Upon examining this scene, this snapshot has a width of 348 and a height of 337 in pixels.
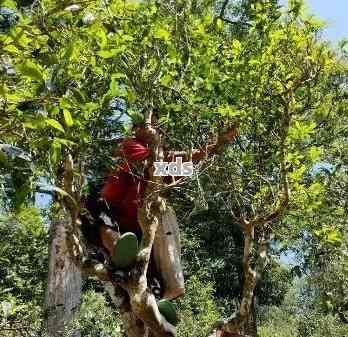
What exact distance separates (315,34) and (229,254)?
13.5 metres

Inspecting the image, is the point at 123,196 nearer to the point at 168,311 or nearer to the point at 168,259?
the point at 168,259

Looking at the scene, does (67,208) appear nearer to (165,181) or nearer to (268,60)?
(165,181)

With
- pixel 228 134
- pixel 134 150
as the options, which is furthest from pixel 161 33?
pixel 228 134

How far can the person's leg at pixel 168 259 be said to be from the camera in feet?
17.7

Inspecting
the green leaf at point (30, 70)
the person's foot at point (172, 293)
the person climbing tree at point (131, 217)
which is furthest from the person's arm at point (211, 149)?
the green leaf at point (30, 70)

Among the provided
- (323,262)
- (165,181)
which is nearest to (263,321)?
(323,262)

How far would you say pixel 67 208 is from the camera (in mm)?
5125

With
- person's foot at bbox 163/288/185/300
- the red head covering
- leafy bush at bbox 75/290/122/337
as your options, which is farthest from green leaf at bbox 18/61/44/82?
leafy bush at bbox 75/290/122/337

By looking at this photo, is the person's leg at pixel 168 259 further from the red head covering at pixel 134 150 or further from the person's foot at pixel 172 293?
the red head covering at pixel 134 150

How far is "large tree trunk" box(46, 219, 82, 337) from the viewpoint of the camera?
8.62 metres

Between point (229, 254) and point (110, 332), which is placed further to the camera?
point (229, 254)

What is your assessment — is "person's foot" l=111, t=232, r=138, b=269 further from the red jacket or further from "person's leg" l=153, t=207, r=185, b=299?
the red jacket

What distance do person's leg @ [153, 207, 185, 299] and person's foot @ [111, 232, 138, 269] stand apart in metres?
0.61

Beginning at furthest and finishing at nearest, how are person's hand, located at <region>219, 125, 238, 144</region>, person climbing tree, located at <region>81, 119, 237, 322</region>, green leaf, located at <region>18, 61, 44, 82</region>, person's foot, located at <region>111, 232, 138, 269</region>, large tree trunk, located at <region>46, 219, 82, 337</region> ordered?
1. large tree trunk, located at <region>46, 219, 82, 337</region>
2. person's hand, located at <region>219, 125, 238, 144</region>
3. person climbing tree, located at <region>81, 119, 237, 322</region>
4. person's foot, located at <region>111, 232, 138, 269</region>
5. green leaf, located at <region>18, 61, 44, 82</region>
